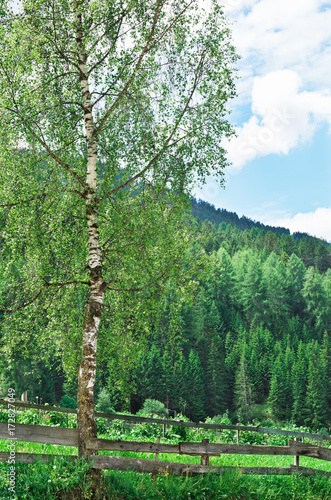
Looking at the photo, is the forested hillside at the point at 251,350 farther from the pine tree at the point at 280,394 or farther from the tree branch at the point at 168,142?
the tree branch at the point at 168,142

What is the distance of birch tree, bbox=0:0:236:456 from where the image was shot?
32.7 feet

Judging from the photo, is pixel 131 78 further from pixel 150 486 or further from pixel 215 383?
pixel 215 383

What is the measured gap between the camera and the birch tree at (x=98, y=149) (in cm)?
995

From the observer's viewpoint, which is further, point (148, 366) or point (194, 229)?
point (148, 366)

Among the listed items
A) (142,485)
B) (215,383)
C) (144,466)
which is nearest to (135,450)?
(144,466)

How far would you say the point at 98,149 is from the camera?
442 inches

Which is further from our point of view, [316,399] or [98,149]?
[316,399]

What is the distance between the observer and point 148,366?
71375mm

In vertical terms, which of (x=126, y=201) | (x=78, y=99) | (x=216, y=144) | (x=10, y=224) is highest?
(x=78, y=99)

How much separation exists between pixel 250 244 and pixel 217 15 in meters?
151

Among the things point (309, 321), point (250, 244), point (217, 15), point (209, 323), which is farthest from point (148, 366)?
point (250, 244)

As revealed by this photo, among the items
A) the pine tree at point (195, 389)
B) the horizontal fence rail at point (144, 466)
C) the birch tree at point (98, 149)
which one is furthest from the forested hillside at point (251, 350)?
the horizontal fence rail at point (144, 466)

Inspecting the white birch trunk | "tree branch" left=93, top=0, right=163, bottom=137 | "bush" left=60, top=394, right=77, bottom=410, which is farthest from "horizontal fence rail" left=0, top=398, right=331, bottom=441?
"bush" left=60, top=394, right=77, bottom=410

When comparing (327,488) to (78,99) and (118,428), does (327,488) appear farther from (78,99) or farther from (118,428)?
(78,99)
